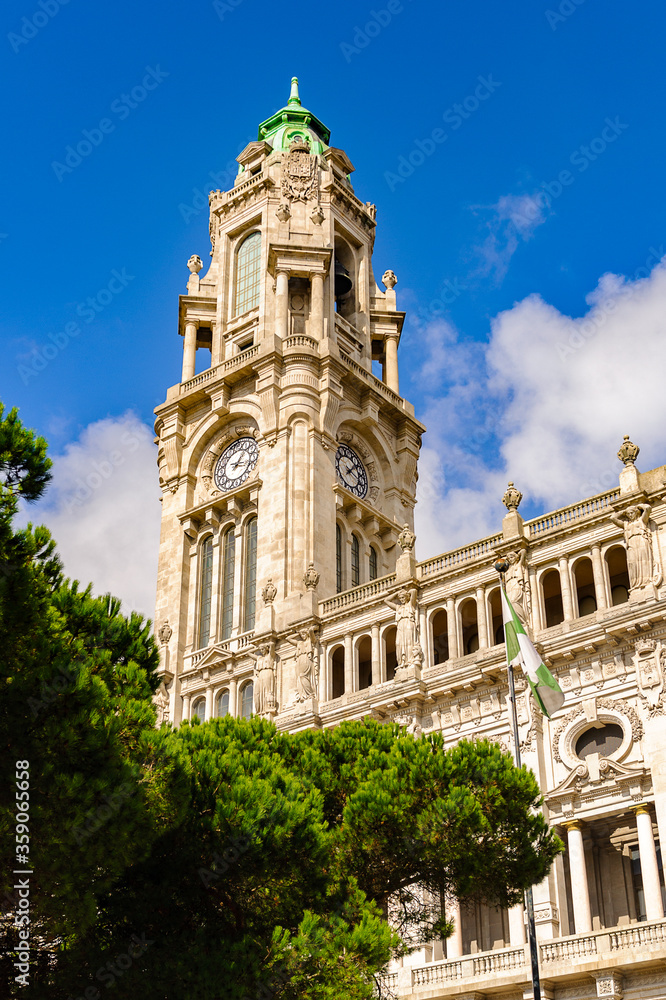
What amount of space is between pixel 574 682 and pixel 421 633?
7361 mm

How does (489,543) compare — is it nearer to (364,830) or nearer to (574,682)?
(574,682)

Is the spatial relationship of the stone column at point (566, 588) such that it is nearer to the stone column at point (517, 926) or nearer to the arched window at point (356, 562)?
the stone column at point (517, 926)

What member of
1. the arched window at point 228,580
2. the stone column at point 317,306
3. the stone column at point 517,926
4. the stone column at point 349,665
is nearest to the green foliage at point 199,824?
the stone column at point 517,926

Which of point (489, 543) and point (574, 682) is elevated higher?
point (489, 543)

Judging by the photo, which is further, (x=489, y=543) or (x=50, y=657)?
(x=489, y=543)

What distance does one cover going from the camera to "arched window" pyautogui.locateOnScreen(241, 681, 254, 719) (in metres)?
51.9

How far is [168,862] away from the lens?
25.2 m

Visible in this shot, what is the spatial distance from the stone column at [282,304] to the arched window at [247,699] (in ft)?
62.1

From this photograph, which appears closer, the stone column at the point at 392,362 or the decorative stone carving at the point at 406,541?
the decorative stone carving at the point at 406,541

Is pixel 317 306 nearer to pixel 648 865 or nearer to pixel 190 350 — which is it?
pixel 190 350

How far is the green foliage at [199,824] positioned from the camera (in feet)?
69.9

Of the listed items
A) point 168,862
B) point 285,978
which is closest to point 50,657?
point 168,862

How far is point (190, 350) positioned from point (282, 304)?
7424mm

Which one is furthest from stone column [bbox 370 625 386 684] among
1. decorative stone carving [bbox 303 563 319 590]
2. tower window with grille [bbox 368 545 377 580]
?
tower window with grille [bbox 368 545 377 580]
